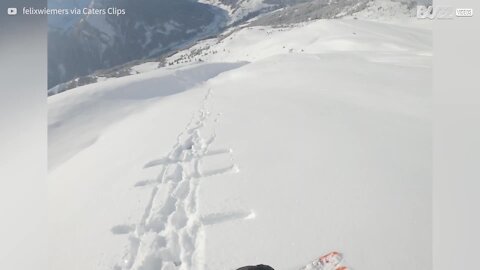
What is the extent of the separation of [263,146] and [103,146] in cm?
196

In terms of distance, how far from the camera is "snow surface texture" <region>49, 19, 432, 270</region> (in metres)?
2.70

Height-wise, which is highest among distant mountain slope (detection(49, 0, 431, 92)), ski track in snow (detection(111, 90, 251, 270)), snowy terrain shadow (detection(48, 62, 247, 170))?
distant mountain slope (detection(49, 0, 431, 92))

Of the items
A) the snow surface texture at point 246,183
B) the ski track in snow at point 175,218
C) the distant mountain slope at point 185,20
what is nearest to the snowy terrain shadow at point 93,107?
the snow surface texture at point 246,183

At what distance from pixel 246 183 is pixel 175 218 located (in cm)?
68

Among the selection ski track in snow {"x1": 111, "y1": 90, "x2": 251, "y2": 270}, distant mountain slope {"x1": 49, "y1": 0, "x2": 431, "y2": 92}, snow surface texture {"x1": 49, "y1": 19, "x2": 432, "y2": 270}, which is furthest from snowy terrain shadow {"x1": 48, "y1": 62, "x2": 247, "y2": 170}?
distant mountain slope {"x1": 49, "y1": 0, "x2": 431, "y2": 92}

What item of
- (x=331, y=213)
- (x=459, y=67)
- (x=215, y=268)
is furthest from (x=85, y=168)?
(x=459, y=67)

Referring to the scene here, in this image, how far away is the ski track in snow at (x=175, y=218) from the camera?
2707 millimetres

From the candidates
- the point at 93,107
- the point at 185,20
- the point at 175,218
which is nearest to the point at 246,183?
the point at 175,218

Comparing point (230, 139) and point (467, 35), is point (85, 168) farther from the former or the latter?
point (467, 35)

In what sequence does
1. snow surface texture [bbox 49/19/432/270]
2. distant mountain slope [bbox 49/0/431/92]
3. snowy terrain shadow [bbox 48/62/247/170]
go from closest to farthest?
snow surface texture [bbox 49/19/432/270]
snowy terrain shadow [bbox 48/62/247/170]
distant mountain slope [bbox 49/0/431/92]

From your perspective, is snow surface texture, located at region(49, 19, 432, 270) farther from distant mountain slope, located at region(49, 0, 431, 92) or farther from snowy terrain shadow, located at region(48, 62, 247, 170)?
distant mountain slope, located at region(49, 0, 431, 92)

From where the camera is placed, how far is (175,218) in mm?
3059

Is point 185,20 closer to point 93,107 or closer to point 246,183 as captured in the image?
point 93,107

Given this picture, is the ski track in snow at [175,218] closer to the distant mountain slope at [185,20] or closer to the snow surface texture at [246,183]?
the snow surface texture at [246,183]
